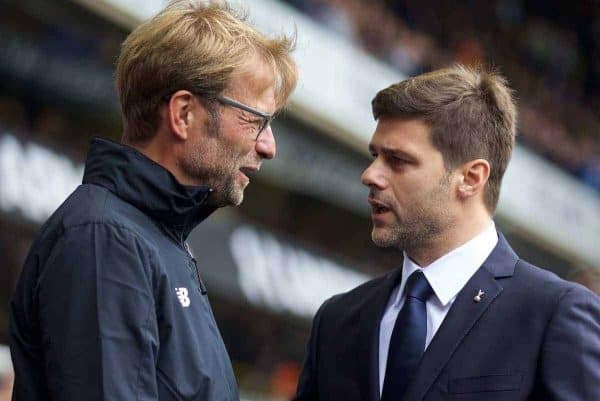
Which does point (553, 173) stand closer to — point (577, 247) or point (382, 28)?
point (577, 247)

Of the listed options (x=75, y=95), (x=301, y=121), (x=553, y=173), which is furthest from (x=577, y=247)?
(x=75, y=95)

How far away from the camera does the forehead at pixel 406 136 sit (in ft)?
9.97

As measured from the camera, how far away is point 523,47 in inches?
587

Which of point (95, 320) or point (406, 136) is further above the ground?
point (406, 136)

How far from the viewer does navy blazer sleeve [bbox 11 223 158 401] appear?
2125 mm

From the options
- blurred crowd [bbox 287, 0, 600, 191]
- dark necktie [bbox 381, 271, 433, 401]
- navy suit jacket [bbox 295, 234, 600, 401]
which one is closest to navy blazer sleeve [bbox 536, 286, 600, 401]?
navy suit jacket [bbox 295, 234, 600, 401]

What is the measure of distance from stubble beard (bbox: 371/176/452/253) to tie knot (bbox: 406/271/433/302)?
0.28 feet

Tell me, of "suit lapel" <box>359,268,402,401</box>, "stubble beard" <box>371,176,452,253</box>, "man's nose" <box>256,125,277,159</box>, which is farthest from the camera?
"stubble beard" <box>371,176,452,253</box>

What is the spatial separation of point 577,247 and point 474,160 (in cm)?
1281

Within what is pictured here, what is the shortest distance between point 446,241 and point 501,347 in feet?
1.14

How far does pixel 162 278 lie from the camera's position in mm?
2277

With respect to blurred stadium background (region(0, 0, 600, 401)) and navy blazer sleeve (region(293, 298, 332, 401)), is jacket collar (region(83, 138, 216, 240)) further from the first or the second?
blurred stadium background (region(0, 0, 600, 401))

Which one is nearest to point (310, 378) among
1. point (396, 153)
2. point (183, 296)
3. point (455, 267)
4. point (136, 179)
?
point (455, 267)

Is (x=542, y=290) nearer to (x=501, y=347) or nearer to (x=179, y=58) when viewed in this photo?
(x=501, y=347)
